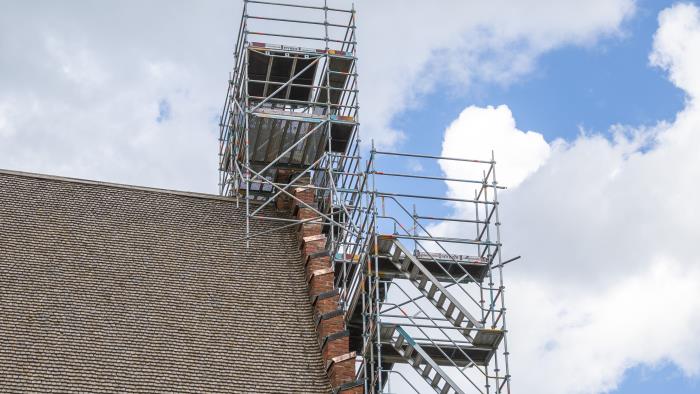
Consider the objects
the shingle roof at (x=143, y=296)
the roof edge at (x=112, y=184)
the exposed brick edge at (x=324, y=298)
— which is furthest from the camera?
the roof edge at (x=112, y=184)

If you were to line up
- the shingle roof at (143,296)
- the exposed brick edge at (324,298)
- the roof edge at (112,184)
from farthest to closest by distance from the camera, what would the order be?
the roof edge at (112,184) → the exposed brick edge at (324,298) → the shingle roof at (143,296)

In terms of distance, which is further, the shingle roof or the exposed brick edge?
the exposed brick edge

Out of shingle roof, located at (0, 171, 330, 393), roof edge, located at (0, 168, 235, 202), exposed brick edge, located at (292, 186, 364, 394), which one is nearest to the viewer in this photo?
shingle roof, located at (0, 171, 330, 393)

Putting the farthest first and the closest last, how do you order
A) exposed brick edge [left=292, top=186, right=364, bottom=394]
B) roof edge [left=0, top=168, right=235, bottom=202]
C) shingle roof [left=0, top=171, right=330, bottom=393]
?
1. roof edge [left=0, top=168, right=235, bottom=202]
2. exposed brick edge [left=292, top=186, right=364, bottom=394]
3. shingle roof [left=0, top=171, right=330, bottom=393]

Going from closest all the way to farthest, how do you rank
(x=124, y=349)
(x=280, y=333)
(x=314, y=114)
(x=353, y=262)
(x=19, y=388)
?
(x=19, y=388)
(x=124, y=349)
(x=280, y=333)
(x=353, y=262)
(x=314, y=114)

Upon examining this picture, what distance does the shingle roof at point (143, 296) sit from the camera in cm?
2920

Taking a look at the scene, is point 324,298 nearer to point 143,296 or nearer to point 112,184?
point 143,296

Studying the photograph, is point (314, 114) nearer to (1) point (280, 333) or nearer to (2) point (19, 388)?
(1) point (280, 333)

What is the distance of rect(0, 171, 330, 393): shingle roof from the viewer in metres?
29.2

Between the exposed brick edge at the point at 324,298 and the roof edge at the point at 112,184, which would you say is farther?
the roof edge at the point at 112,184

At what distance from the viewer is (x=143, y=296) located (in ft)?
104

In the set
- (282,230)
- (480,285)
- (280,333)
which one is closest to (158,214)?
(282,230)

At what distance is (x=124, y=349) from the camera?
29750 mm

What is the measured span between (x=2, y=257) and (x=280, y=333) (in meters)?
6.21
